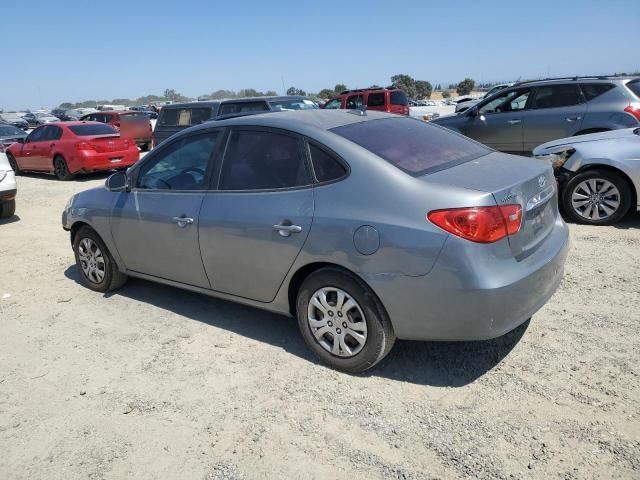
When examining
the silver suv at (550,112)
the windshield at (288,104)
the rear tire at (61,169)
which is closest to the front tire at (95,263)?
the windshield at (288,104)

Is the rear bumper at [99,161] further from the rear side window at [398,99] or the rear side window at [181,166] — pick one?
the rear side window at [181,166]

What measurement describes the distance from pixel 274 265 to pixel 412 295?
101 centimetres

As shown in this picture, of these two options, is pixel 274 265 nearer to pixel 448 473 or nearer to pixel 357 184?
pixel 357 184

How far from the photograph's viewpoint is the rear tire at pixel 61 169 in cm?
1313

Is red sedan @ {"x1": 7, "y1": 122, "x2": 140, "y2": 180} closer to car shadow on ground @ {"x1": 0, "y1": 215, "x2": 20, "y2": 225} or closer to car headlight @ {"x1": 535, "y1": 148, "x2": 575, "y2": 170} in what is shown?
car shadow on ground @ {"x1": 0, "y1": 215, "x2": 20, "y2": 225}

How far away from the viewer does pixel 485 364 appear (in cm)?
350

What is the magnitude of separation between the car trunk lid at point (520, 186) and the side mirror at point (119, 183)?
2734 millimetres

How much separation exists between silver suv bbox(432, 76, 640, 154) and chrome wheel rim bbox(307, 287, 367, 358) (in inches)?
276

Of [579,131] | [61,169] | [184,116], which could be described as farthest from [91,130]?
[579,131]

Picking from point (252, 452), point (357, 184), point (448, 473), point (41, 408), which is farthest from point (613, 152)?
point (41, 408)

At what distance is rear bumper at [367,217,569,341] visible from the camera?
2.88 meters

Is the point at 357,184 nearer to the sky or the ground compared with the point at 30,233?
nearer to the sky

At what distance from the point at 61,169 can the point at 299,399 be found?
12193 millimetres

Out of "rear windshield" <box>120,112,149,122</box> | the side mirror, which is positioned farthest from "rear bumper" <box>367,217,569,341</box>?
"rear windshield" <box>120,112,149,122</box>
